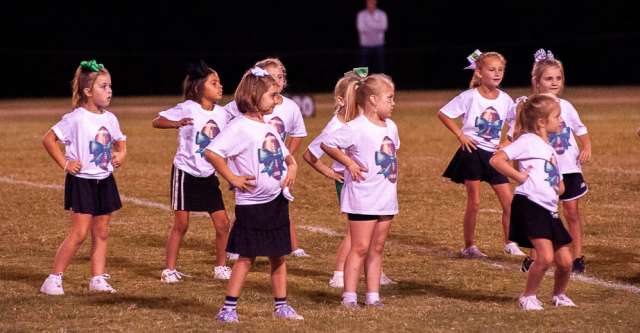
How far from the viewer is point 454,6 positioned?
2908cm

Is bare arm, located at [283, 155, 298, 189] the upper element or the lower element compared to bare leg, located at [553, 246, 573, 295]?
upper

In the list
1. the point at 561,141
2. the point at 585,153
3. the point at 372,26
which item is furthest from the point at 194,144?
the point at 372,26

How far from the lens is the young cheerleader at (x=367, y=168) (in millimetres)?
6898

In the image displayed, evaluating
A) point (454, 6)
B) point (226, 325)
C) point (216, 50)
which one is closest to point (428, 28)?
point (454, 6)

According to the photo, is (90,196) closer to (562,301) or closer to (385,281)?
(385,281)

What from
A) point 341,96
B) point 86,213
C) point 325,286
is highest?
point 341,96

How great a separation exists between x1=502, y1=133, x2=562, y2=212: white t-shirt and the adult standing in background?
17734 mm

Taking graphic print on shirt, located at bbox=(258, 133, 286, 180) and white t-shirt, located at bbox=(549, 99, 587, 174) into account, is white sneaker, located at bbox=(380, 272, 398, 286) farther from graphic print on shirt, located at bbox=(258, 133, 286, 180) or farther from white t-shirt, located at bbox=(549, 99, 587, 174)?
graphic print on shirt, located at bbox=(258, 133, 286, 180)

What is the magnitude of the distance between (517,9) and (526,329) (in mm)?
23436

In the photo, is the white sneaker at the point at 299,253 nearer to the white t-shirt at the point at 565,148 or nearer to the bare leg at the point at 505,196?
the bare leg at the point at 505,196

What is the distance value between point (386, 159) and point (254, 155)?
832 mm

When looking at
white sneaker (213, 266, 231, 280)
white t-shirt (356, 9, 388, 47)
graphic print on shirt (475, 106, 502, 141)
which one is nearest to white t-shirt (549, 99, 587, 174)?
graphic print on shirt (475, 106, 502, 141)

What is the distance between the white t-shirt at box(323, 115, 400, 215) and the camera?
6.90m

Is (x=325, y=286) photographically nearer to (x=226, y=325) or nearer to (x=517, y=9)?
(x=226, y=325)
